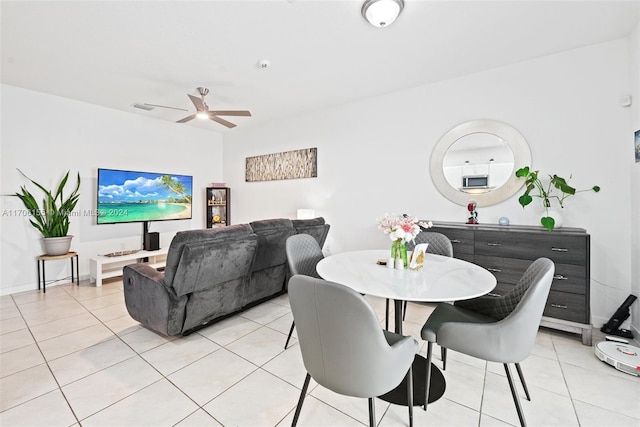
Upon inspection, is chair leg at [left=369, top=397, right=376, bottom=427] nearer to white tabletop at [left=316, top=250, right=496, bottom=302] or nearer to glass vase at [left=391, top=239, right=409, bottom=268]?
white tabletop at [left=316, top=250, right=496, bottom=302]

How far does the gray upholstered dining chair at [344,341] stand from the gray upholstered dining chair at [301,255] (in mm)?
1036

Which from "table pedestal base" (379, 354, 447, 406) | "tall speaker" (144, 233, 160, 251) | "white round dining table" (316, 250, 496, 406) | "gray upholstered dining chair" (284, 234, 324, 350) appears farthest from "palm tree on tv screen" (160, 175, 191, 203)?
"table pedestal base" (379, 354, 447, 406)

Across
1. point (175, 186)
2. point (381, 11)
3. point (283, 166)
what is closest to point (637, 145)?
point (381, 11)

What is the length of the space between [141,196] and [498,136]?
17.7ft

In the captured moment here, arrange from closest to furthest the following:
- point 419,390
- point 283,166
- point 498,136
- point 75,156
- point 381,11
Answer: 1. point 419,390
2. point 381,11
3. point 498,136
4. point 75,156
5. point 283,166

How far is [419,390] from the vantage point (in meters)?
1.74

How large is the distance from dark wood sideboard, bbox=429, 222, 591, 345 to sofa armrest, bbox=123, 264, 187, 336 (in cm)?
281

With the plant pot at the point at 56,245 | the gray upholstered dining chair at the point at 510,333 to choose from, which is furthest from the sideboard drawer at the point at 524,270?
the plant pot at the point at 56,245

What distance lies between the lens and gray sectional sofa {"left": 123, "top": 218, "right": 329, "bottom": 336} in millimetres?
2228

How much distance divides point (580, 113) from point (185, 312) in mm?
4181

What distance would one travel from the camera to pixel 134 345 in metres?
2.34

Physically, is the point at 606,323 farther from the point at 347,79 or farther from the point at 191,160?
the point at 191,160

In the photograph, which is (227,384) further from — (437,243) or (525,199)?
(525,199)

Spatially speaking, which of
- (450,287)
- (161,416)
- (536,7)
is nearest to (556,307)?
(450,287)
